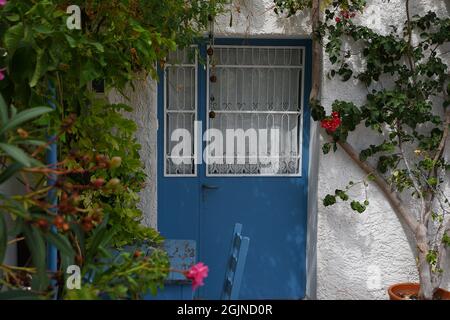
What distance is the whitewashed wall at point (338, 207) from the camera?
4.16 meters

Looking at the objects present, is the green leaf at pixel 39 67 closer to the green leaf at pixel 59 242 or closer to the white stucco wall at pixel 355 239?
the green leaf at pixel 59 242

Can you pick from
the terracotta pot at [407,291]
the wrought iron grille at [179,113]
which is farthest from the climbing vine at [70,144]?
the terracotta pot at [407,291]

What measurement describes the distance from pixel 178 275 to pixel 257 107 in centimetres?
203

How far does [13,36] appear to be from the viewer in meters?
1.84

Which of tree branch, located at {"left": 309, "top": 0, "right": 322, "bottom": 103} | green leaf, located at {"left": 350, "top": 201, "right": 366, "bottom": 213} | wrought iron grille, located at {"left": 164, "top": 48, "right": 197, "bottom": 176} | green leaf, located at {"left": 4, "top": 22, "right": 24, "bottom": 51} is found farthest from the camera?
wrought iron grille, located at {"left": 164, "top": 48, "right": 197, "bottom": 176}

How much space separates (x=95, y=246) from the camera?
1.72 meters

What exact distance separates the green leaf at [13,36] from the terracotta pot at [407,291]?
3.13 meters

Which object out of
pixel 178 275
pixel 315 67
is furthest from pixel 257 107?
pixel 178 275

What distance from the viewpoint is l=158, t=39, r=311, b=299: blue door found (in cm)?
438

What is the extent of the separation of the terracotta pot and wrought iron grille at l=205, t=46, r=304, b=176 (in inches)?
43.1

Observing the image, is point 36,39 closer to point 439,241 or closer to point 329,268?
point 329,268

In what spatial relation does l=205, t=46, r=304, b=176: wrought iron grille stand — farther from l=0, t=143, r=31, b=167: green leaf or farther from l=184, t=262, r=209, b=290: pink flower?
l=0, t=143, r=31, b=167: green leaf

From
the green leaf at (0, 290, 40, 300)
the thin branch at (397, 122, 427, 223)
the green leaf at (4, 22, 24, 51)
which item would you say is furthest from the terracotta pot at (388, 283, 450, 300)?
the green leaf at (4, 22, 24, 51)

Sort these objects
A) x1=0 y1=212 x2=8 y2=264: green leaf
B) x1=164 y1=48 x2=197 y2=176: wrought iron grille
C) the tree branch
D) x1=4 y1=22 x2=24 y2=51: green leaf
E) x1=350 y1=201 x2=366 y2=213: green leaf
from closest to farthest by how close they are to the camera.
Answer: x1=0 y1=212 x2=8 y2=264: green leaf → x1=4 y1=22 x2=24 y2=51: green leaf → x1=350 y1=201 x2=366 y2=213: green leaf → the tree branch → x1=164 y1=48 x2=197 y2=176: wrought iron grille
